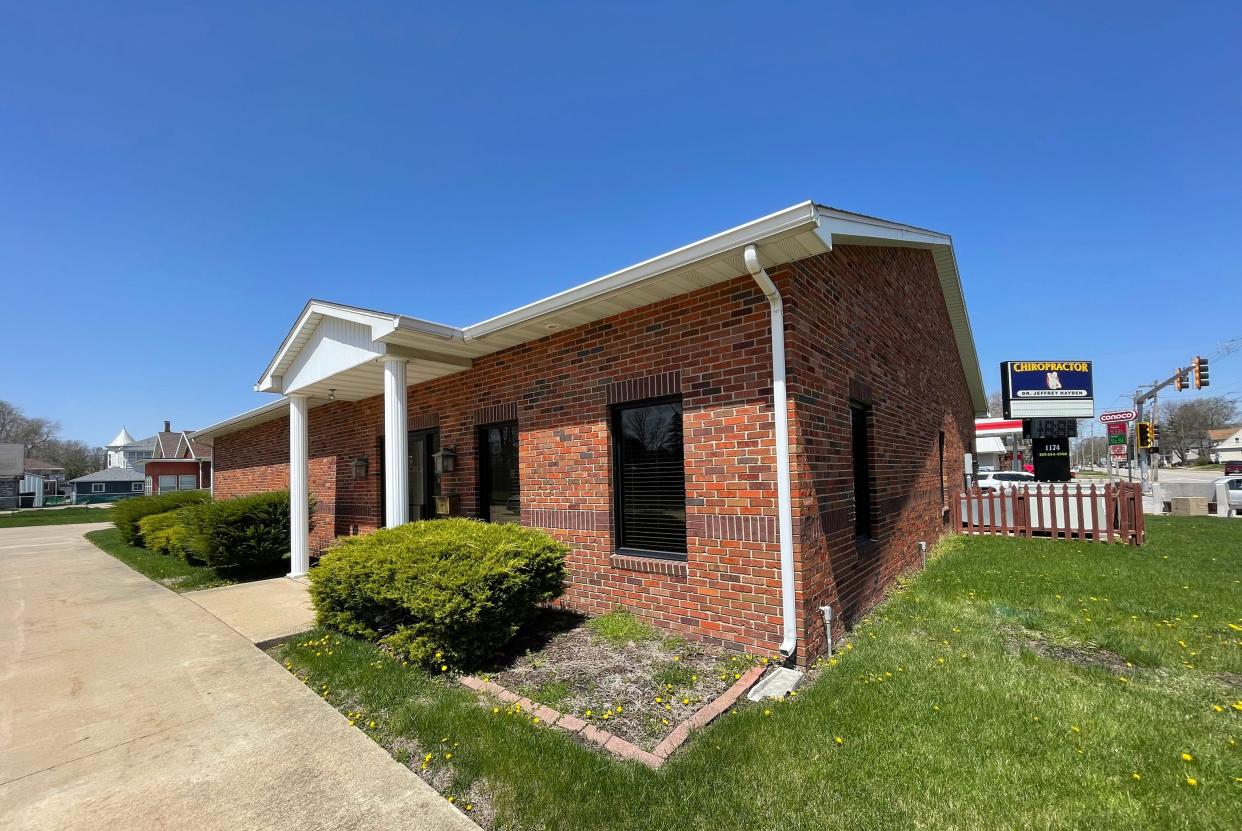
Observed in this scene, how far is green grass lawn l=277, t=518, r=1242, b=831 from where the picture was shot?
8.88 feet

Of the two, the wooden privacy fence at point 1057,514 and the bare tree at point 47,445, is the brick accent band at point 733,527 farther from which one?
the bare tree at point 47,445

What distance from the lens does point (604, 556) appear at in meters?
5.80

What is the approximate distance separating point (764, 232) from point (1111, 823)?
12.6ft

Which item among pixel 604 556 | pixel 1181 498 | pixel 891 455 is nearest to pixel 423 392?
pixel 604 556

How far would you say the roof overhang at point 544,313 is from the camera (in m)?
4.33

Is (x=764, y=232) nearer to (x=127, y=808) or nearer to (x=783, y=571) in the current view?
(x=783, y=571)

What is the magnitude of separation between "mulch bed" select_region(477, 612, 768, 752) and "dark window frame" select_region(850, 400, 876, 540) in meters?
2.90

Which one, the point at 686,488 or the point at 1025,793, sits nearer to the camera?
the point at 1025,793

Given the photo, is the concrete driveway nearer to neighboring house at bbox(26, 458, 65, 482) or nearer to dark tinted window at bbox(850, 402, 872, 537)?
dark tinted window at bbox(850, 402, 872, 537)

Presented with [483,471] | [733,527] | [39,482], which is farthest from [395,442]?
[39,482]

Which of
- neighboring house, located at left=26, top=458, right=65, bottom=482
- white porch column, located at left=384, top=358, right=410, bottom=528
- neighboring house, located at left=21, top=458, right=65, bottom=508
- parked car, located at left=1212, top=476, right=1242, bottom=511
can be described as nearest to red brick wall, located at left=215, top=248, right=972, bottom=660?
white porch column, located at left=384, top=358, right=410, bottom=528

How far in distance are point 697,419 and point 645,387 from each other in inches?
26.9

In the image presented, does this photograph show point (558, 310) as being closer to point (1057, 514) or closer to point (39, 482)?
point (1057, 514)

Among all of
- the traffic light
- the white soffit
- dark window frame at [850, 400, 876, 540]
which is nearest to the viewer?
the white soffit
